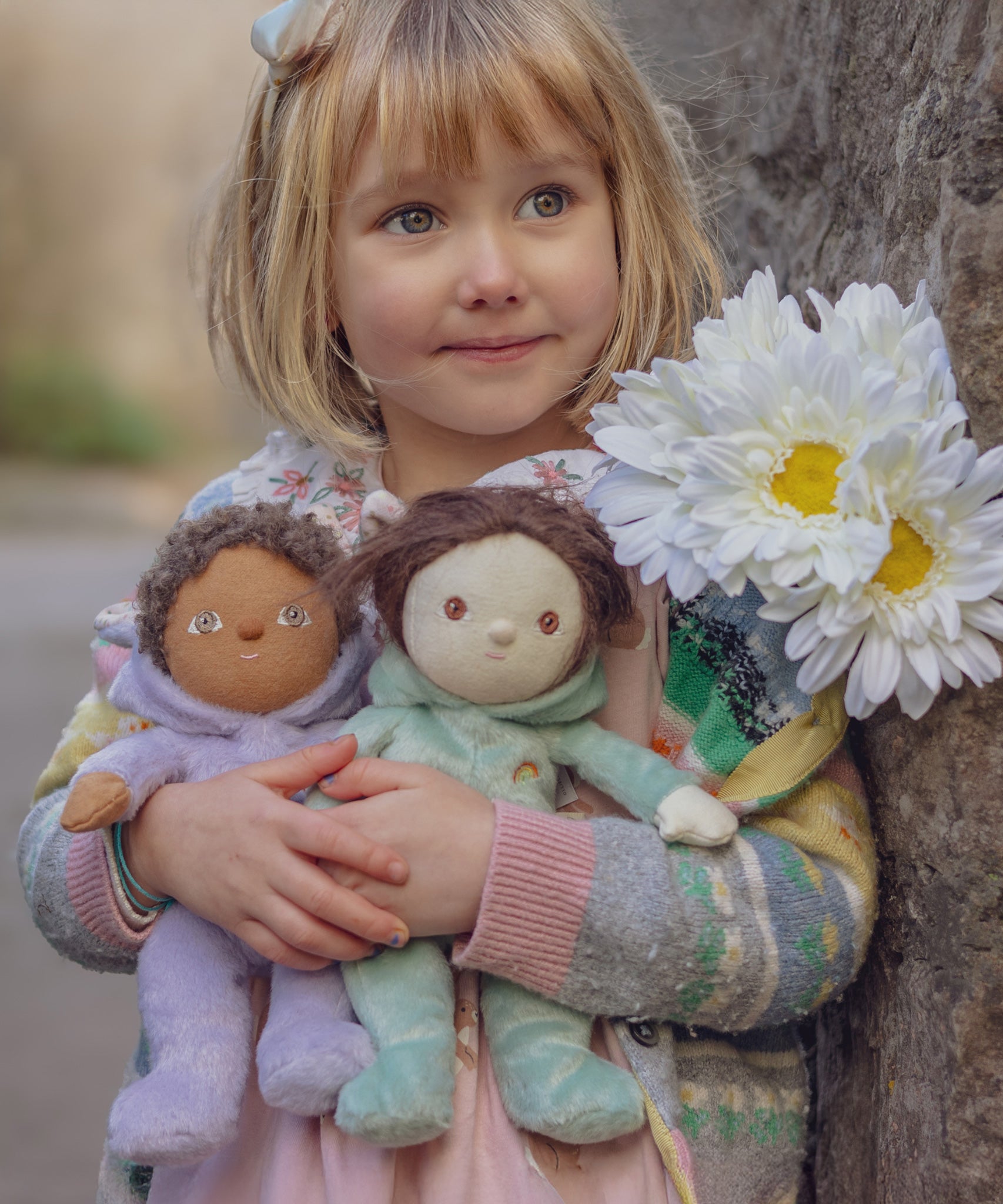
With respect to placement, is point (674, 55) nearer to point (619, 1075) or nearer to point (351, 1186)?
point (619, 1075)

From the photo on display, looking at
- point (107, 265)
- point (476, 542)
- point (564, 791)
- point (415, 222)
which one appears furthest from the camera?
point (107, 265)

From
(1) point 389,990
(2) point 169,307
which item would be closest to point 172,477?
(2) point 169,307

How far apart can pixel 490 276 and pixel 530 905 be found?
538 mm

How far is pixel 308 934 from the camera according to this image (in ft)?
2.77

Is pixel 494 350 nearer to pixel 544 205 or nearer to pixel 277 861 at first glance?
pixel 544 205

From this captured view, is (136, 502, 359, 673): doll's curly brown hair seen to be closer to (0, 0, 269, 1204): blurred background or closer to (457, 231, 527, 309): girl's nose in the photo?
(457, 231, 527, 309): girl's nose

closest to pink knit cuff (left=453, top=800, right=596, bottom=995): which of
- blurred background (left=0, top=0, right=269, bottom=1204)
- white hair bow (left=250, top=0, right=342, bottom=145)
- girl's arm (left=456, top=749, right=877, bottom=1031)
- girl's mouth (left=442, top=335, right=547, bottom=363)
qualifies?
girl's arm (left=456, top=749, right=877, bottom=1031)

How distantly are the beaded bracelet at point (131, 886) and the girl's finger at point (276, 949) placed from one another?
0.12m

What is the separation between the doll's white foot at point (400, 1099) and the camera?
0.78 m

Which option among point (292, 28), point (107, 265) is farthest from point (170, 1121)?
point (107, 265)

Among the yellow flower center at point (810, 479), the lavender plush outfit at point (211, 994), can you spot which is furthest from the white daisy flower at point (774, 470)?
the lavender plush outfit at point (211, 994)

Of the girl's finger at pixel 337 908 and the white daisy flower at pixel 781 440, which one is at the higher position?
the white daisy flower at pixel 781 440

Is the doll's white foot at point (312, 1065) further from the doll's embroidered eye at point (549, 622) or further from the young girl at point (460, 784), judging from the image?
the doll's embroidered eye at point (549, 622)

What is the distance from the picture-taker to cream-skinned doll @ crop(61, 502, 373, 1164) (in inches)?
32.7
